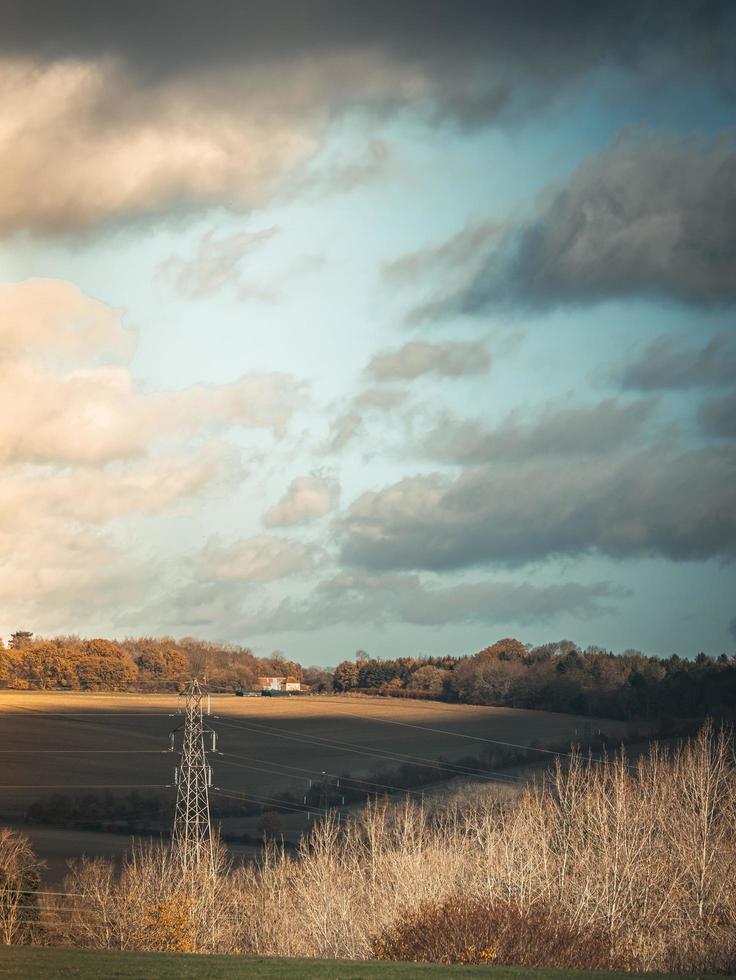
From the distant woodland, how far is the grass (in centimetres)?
11375

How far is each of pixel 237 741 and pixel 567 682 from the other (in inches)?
2036

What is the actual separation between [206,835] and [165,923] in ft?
141

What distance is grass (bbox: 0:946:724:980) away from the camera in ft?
92.0

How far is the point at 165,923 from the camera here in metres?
53.2

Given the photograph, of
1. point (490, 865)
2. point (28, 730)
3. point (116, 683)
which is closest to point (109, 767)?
point (28, 730)

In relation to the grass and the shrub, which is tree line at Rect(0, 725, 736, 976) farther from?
the grass

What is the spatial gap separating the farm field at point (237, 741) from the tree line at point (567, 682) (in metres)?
6.97

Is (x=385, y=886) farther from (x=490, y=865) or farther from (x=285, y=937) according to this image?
(x=490, y=865)

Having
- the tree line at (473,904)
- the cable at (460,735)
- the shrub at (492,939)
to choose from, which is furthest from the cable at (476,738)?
the shrub at (492,939)

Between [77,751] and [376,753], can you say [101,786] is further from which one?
[376,753]

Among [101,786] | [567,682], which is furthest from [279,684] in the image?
[101,786]

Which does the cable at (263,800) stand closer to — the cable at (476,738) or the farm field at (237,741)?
the farm field at (237,741)

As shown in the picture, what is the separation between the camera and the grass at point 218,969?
28031 mm

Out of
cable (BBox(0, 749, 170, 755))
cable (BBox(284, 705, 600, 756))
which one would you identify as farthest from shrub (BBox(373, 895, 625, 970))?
cable (BBox(284, 705, 600, 756))
